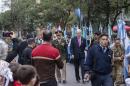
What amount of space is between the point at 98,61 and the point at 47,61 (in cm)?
173

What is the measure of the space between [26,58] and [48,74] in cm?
371

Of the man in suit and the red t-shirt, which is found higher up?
the red t-shirt

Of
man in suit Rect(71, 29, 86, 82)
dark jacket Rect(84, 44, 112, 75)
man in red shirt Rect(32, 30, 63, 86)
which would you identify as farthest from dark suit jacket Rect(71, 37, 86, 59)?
man in red shirt Rect(32, 30, 63, 86)

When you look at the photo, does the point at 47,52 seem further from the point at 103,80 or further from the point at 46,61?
the point at 103,80

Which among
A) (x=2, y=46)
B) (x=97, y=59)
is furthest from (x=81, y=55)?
(x=2, y=46)

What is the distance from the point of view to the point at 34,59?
931 centimetres

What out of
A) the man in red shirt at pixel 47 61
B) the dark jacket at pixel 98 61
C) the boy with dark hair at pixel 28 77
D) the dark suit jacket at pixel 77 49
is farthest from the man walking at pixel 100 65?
the dark suit jacket at pixel 77 49

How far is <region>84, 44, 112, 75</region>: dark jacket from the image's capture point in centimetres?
1058

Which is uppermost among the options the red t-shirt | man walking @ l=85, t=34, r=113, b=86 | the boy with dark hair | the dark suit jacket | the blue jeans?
the boy with dark hair

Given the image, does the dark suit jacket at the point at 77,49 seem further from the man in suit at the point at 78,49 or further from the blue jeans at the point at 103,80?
the blue jeans at the point at 103,80

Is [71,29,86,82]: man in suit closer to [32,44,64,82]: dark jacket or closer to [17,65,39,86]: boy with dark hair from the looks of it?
[32,44,64,82]: dark jacket

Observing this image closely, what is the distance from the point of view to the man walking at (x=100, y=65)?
10578 mm

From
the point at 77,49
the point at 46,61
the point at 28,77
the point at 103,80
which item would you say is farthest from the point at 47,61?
the point at 77,49

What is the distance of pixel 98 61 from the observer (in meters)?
10.6
